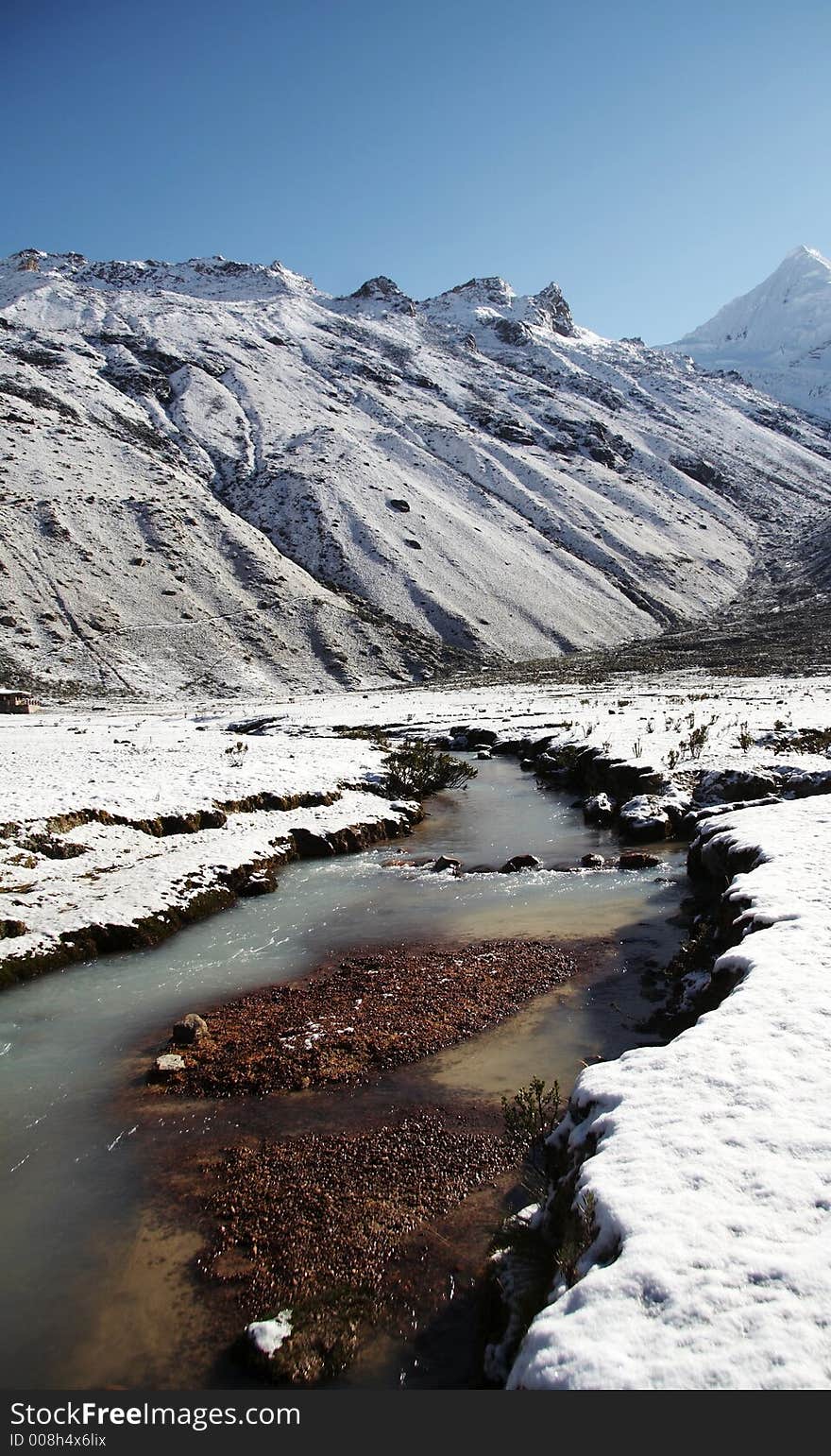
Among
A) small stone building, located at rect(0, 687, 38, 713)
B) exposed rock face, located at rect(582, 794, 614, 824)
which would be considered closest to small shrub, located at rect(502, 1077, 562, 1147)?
exposed rock face, located at rect(582, 794, 614, 824)

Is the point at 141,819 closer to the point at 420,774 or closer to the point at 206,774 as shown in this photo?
the point at 206,774

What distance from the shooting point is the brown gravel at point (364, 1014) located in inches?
360

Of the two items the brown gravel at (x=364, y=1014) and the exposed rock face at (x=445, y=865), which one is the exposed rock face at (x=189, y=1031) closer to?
the brown gravel at (x=364, y=1014)

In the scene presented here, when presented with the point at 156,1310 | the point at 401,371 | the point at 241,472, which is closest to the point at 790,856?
the point at 156,1310

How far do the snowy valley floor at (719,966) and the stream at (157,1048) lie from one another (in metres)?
1.54

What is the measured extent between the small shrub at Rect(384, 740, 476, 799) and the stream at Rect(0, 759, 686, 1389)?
250 inches

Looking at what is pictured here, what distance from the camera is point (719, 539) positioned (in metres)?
123

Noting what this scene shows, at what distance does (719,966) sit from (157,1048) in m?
7.42

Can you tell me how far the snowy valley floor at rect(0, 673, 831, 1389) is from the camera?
3.98 m

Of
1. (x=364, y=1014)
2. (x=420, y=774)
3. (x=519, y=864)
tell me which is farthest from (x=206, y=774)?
(x=364, y=1014)

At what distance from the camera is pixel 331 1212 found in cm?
672

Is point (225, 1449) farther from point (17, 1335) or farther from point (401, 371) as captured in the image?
point (401, 371)

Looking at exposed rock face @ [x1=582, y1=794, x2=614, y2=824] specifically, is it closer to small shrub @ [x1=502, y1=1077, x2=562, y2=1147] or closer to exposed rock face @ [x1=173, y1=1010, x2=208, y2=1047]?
exposed rock face @ [x1=173, y1=1010, x2=208, y2=1047]

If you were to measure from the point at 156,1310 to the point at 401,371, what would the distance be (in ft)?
525
